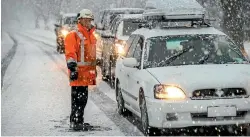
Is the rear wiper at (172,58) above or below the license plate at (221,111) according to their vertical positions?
above

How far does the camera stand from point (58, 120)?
1017 cm

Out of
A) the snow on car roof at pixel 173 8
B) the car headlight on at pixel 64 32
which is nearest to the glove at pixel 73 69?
the snow on car roof at pixel 173 8

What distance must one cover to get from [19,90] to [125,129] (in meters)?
6.43

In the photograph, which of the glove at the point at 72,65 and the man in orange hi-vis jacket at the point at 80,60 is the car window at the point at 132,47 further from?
the glove at the point at 72,65

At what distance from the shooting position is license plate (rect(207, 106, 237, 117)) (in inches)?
304

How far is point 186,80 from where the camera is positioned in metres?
7.91

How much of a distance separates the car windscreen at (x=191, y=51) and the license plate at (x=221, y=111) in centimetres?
124

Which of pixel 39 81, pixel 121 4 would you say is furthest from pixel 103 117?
pixel 121 4

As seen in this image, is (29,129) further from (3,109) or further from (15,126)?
(3,109)

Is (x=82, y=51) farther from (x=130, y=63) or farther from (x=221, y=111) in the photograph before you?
(x=221, y=111)

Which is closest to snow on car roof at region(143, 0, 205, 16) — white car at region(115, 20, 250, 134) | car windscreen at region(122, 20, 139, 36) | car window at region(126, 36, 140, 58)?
white car at region(115, 20, 250, 134)

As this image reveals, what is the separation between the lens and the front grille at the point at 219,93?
778 cm

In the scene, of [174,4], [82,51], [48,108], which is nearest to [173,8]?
[174,4]

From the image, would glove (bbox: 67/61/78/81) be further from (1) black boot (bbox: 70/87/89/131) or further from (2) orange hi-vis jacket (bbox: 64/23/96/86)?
(1) black boot (bbox: 70/87/89/131)
